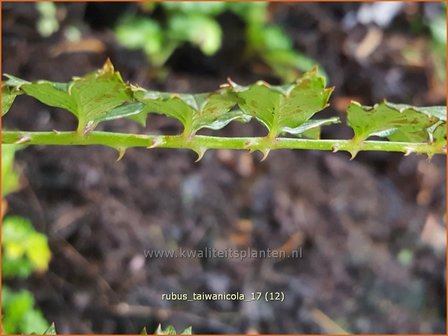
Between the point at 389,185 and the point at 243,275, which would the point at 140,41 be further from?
the point at 389,185

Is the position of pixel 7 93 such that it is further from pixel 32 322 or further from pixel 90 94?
pixel 32 322

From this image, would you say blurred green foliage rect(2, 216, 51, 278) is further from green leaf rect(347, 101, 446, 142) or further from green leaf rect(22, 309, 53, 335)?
green leaf rect(347, 101, 446, 142)

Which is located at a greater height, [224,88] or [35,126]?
[35,126]

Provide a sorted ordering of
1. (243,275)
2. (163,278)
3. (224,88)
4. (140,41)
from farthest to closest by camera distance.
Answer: (140,41) < (243,275) < (163,278) < (224,88)

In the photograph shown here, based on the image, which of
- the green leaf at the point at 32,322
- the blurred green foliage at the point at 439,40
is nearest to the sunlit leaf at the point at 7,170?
the green leaf at the point at 32,322

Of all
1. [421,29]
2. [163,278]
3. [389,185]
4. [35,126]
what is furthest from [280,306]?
[421,29]

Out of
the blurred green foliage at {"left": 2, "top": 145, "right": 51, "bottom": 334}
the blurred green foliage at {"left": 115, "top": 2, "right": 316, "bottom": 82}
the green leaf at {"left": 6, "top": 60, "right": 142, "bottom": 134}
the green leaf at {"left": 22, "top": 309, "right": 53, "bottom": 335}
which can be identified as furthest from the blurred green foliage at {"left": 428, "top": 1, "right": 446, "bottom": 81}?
the green leaf at {"left": 6, "top": 60, "right": 142, "bottom": 134}
